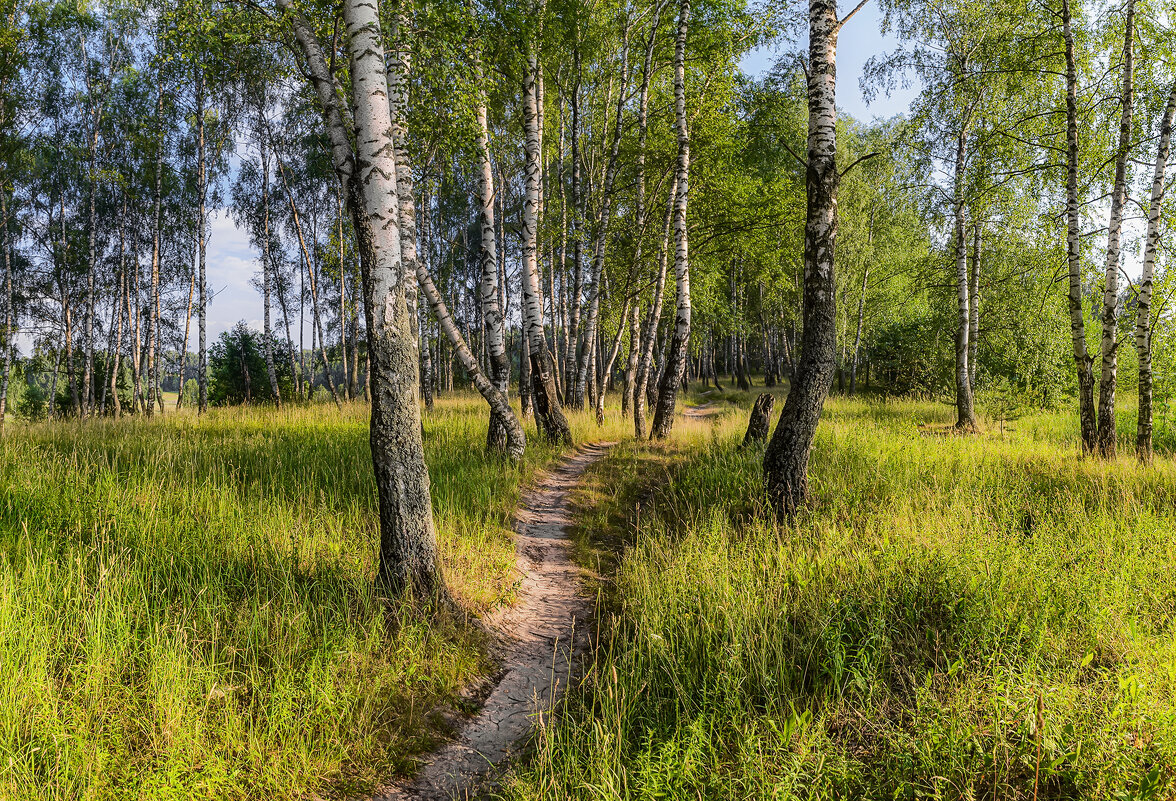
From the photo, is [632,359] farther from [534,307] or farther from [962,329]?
[962,329]

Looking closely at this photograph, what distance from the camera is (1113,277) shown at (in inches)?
324

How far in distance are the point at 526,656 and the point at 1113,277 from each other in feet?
36.4

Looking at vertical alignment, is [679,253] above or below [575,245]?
below

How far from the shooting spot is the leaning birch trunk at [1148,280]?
784 cm

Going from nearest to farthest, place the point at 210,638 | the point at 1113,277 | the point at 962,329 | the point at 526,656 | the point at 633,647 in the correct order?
the point at 210,638 → the point at 633,647 → the point at 526,656 → the point at 1113,277 → the point at 962,329

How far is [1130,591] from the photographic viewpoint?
3.29 metres

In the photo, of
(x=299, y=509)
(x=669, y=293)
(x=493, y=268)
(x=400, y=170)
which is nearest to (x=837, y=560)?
(x=299, y=509)

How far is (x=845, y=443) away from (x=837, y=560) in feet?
18.6

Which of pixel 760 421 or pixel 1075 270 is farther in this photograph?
pixel 760 421

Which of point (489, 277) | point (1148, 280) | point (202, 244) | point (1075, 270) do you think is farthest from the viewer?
point (202, 244)

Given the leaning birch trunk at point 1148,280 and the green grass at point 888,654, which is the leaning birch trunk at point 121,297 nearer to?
the green grass at point 888,654

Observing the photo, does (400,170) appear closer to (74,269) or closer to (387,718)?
(387,718)

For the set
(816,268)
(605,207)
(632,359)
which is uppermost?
(605,207)

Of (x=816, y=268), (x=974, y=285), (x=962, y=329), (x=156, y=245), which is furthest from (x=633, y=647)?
(x=156, y=245)
